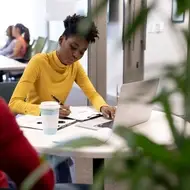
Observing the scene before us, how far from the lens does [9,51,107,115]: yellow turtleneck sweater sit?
227cm

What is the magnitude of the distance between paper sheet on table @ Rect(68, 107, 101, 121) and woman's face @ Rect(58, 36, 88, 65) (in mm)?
312

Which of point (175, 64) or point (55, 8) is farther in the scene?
point (55, 8)

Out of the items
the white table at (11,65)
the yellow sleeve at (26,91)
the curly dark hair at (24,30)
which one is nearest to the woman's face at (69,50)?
the yellow sleeve at (26,91)

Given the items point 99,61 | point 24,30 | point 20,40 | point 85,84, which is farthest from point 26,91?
point 20,40

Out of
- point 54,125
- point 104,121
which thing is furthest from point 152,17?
point 104,121

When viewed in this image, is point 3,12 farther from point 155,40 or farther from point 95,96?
point 95,96

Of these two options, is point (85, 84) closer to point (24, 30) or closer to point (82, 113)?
point (82, 113)

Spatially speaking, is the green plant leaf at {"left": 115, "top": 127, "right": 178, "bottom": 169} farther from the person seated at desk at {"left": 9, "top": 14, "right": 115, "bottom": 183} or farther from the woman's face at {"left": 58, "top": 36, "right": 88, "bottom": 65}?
the woman's face at {"left": 58, "top": 36, "right": 88, "bottom": 65}

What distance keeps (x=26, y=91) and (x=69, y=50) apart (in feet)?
1.18

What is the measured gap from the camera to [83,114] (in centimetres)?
213

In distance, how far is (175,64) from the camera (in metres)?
0.40

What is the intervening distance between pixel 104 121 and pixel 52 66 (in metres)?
0.62

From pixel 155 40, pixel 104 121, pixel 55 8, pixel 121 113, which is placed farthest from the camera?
pixel 155 40

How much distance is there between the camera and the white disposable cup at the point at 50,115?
5.50ft
